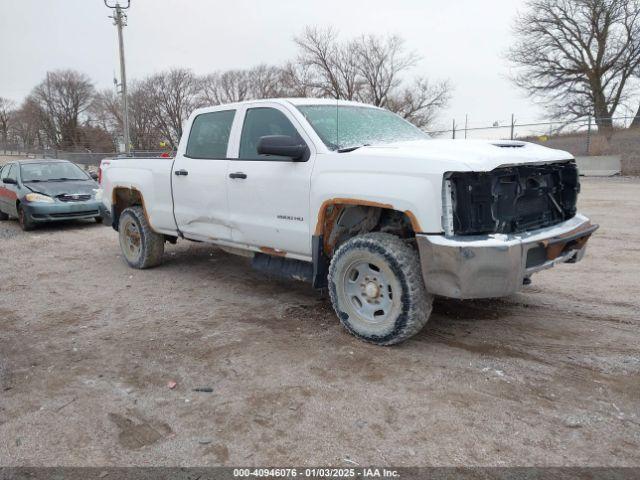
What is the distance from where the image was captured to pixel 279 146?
14.2 ft

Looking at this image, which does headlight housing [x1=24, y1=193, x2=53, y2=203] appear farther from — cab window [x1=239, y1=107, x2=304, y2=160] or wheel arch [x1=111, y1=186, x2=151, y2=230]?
cab window [x1=239, y1=107, x2=304, y2=160]

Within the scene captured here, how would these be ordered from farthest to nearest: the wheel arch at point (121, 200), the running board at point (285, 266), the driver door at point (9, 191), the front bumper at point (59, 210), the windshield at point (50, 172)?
the windshield at point (50, 172) → the driver door at point (9, 191) → the front bumper at point (59, 210) → the wheel arch at point (121, 200) → the running board at point (285, 266)

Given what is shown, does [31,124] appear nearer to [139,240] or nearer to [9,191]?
[9,191]

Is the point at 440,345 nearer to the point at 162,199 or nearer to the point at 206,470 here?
the point at 206,470

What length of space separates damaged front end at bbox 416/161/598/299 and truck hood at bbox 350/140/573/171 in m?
0.08

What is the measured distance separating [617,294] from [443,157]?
2968 millimetres

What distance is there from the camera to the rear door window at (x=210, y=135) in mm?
5430

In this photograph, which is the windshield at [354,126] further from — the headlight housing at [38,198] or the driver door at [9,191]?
the driver door at [9,191]

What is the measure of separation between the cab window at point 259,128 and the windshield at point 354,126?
8.3 inches

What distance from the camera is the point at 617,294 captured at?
534 cm

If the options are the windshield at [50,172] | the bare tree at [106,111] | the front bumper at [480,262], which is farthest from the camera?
the bare tree at [106,111]

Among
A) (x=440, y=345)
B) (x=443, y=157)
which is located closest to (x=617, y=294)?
(x=440, y=345)

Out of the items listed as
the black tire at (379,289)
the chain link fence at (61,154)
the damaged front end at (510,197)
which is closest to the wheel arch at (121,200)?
the black tire at (379,289)

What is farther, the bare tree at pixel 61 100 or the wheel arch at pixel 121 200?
the bare tree at pixel 61 100
